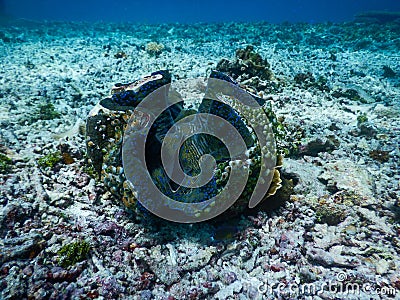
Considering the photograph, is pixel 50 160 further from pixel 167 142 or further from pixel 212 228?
pixel 212 228

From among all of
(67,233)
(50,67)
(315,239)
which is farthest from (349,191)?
(50,67)

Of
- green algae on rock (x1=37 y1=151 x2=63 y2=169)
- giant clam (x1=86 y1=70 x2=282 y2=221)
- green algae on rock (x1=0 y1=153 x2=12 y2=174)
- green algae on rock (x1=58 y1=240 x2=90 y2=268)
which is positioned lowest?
green algae on rock (x1=58 y1=240 x2=90 y2=268)

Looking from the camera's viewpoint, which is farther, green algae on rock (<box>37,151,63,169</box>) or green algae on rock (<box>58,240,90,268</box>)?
green algae on rock (<box>37,151,63,169</box>)

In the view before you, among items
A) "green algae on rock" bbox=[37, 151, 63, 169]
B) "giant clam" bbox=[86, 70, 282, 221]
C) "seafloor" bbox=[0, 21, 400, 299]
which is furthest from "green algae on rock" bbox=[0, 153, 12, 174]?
"giant clam" bbox=[86, 70, 282, 221]

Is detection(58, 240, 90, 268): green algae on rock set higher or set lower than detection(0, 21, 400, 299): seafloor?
lower

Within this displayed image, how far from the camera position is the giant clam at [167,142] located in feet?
9.64

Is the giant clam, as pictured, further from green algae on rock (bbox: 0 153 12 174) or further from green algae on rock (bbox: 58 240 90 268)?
green algae on rock (bbox: 0 153 12 174)

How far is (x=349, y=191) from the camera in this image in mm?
3490

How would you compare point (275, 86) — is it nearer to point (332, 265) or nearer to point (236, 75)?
point (236, 75)

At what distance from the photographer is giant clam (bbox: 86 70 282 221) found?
294 centimetres

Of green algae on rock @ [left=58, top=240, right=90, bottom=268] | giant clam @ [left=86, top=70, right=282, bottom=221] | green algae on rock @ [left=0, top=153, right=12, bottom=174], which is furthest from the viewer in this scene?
green algae on rock @ [left=0, top=153, right=12, bottom=174]

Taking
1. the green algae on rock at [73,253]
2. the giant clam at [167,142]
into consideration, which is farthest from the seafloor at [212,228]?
the giant clam at [167,142]

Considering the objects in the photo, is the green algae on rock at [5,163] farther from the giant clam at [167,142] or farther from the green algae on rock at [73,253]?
the green algae on rock at [73,253]

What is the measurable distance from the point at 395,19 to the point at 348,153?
Result: 66.8 ft
